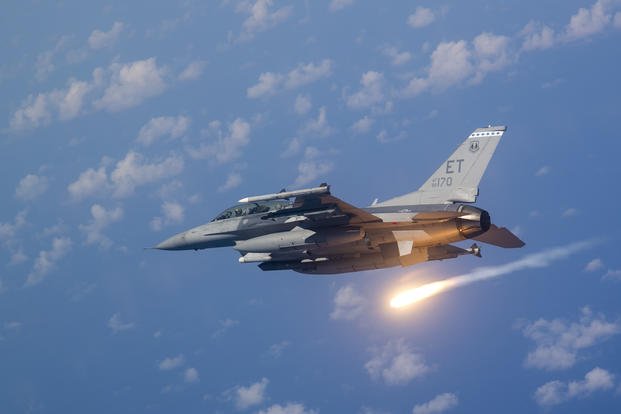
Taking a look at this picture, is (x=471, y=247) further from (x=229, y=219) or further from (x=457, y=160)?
(x=229, y=219)

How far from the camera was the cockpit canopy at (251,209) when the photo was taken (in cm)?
4834

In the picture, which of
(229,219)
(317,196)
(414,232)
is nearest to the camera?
(317,196)

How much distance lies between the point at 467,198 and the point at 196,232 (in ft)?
43.5

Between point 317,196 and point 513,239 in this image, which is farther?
point 513,239

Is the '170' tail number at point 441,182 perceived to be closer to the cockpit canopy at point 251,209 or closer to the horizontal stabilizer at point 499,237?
the horizontal stabilizer at point 499,237

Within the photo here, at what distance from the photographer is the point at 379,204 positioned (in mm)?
47781

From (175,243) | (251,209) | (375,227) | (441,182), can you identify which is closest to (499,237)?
(441,182)

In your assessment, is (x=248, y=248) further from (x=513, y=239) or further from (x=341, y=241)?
(x=513, y=239)

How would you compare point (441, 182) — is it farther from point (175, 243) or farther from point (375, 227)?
point (175, 243)

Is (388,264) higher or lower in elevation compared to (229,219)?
lower

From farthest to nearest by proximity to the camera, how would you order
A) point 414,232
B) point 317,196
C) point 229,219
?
1. point 229,219
2. point 414,232
3. point 317,196

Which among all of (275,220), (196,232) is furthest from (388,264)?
(196,232)

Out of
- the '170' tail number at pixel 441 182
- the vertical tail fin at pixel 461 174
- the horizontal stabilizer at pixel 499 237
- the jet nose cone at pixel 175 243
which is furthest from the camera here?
the jet nose cone at pixel 175 243

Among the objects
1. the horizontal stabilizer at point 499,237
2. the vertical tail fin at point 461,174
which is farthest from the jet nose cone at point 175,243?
the horizontal stabilizer at point 499,237
